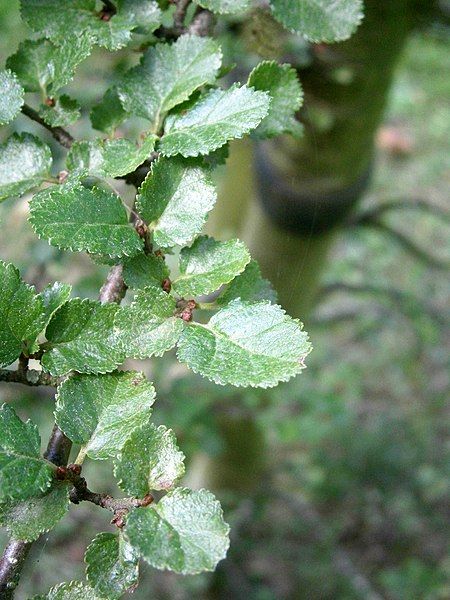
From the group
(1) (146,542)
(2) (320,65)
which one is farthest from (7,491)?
(2) (320,65)

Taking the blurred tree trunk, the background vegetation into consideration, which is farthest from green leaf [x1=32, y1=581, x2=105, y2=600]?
the background vegetation

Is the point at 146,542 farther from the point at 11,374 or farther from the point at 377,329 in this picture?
the point at 377,329

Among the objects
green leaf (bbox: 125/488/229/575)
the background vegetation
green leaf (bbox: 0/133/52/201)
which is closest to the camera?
green leaf (bbox: 125/488/229/575)

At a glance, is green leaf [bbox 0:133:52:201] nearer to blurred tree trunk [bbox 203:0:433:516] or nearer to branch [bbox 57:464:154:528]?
branch [bbox 57:464:154:528]

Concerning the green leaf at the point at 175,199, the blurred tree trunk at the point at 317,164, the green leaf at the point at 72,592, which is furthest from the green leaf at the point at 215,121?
the blurred tree trunk at the point at 317,164

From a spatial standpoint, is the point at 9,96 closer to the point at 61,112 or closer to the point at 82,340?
the point at 61,112

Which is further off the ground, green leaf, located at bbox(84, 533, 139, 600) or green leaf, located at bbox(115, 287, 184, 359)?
green leaf, located at bbox(115, 287, 184, 359)

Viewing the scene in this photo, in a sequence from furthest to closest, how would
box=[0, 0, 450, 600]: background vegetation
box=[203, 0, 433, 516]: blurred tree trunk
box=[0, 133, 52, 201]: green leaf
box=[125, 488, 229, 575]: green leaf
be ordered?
1. box=[0, 0, 450, 600]: background vegetation
2. box=[203, 0, 433, 516]: blurred tree trunk
3. box=[0, 133, 52, 201]: green leaf
4. box=[125, 488, 229, 575]: green leaf
